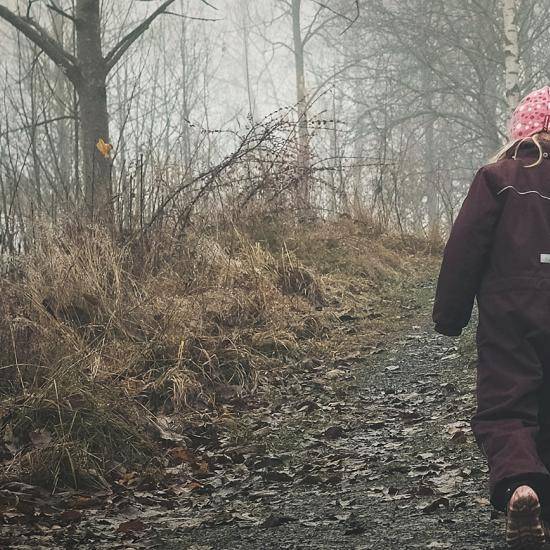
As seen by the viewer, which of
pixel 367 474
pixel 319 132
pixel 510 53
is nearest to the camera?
pixel 367 474

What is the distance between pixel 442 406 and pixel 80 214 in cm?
383

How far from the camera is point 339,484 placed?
4266 mm

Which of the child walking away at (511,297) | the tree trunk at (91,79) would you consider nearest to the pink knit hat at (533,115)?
the child walking away at (511,297)

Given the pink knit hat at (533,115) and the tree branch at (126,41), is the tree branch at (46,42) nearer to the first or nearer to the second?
the tree branch at (126,41)

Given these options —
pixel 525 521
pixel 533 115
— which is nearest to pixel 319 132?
pixel 533 115

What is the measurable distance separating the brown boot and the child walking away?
8 centimetres

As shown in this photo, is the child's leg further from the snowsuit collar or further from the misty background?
the misty background

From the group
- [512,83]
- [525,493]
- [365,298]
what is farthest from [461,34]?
[525,493]

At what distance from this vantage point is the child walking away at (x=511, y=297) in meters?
2.88

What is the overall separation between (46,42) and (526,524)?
7731mm

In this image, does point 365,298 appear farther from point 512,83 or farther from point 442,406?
point 512,83

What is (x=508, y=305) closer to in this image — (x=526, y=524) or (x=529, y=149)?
(x=529, y=149)

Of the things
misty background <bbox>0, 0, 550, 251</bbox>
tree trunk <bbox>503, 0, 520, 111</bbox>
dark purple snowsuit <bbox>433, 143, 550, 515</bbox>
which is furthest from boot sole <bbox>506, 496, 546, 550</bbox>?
tree trunk <bbox>503, 0, 520, 111</bbox>

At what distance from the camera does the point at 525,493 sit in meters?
2.69
